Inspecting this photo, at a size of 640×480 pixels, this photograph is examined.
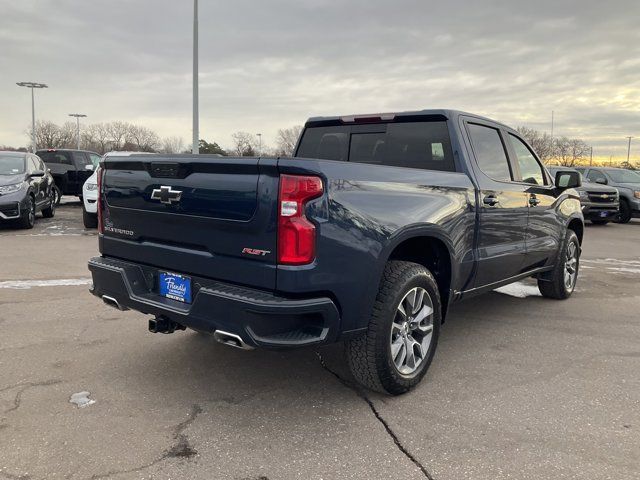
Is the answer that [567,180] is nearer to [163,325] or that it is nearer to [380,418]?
[380,418]

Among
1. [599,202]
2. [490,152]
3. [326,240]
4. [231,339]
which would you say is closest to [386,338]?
[326,240]

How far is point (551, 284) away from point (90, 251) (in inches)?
275

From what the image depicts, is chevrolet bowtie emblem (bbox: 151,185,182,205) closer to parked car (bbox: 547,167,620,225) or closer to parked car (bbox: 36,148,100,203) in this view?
parked car (bbox: 547,167,620,225)

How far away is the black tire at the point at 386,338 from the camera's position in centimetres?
315

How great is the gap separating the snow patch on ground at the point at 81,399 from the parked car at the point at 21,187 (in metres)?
8.80

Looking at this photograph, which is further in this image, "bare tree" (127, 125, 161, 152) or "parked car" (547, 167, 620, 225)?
"bare tree" (127, 125, 161, 152)

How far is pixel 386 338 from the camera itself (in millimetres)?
3184

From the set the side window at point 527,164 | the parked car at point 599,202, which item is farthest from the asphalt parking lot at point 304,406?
the parked car at point 599,202

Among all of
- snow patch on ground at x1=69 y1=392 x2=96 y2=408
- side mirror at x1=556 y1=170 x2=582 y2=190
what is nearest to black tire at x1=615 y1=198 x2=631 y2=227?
side mirror at x1=556 y1=170 x2=582 y2=190

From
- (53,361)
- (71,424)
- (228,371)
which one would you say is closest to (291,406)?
(228,371)

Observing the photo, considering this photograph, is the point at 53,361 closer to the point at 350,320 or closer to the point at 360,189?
the point at 350,320

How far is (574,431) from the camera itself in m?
3.05

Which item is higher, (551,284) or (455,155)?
(455,155)

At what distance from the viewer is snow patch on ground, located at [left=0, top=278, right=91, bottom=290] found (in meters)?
6.23
